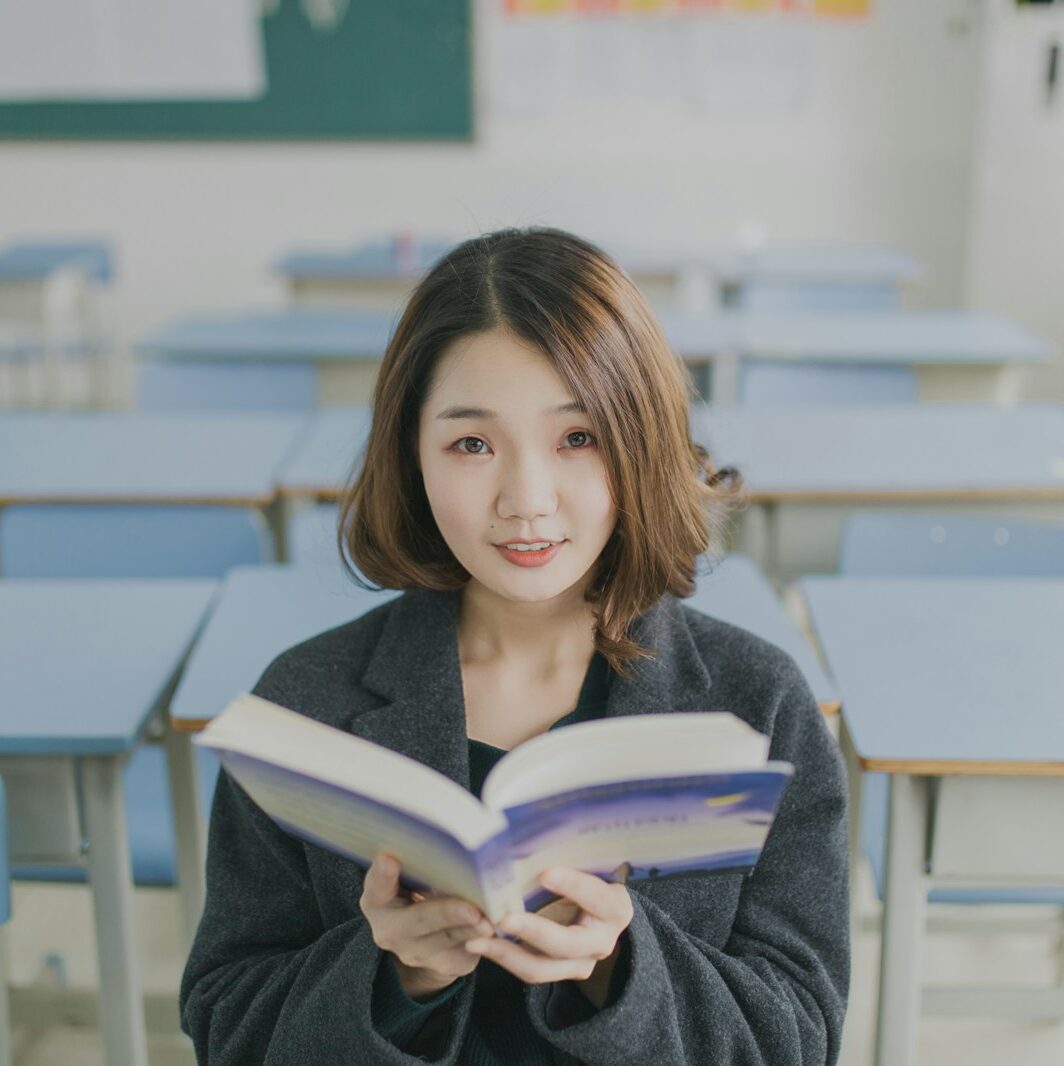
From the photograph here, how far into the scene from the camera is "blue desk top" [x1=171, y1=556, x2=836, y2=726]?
4.75 ft

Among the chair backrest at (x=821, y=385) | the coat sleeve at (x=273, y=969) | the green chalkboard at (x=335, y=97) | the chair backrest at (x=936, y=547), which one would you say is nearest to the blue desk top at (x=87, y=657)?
the coat sleeve at (x=273, y=969)

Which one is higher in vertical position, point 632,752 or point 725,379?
point 632,752

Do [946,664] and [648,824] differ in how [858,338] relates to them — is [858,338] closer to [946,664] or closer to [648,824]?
[946,664]

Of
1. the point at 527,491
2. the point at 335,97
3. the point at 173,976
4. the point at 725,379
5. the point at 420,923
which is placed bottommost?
the point at 173,976

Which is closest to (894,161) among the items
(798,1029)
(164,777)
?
(164,777)

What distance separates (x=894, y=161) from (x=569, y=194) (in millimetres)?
1502

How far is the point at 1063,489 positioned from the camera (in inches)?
88.8

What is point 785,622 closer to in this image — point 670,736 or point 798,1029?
point 798,1029

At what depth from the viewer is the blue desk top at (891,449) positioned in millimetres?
2283

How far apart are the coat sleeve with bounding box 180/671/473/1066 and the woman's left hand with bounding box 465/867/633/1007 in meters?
0.14

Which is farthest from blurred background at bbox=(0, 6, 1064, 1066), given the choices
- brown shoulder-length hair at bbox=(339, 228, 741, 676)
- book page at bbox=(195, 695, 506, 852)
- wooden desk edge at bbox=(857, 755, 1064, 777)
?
book page at bbox=(195, 695, 506, 852)

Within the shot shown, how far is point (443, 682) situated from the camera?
3.56 feet

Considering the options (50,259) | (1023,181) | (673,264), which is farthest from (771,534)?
(50,259)

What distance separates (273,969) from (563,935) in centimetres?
34
